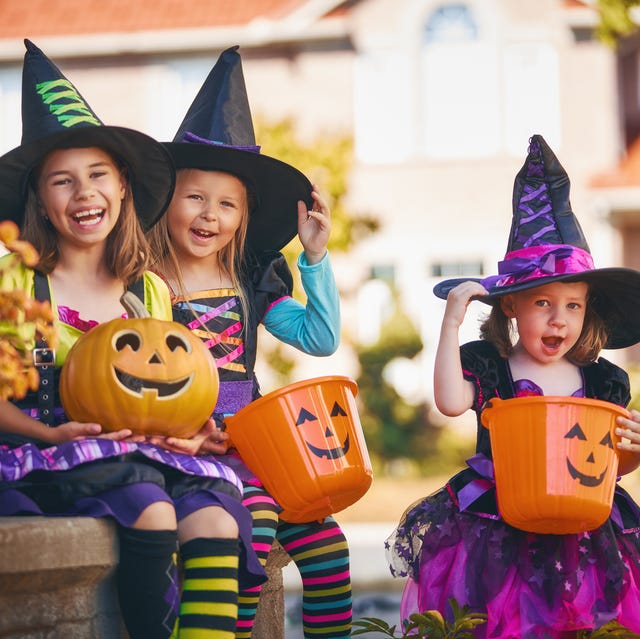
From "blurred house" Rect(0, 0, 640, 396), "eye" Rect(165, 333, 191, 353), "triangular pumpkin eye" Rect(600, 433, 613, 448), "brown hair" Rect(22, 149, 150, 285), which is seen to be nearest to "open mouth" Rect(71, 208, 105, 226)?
"brown hair" Rect(22, 149, 150, 285)

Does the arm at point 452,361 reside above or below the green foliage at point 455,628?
above

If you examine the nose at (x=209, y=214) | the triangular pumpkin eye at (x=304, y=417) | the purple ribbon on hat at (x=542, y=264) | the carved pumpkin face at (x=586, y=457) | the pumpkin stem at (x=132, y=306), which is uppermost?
the nose at (x=209, y=214)

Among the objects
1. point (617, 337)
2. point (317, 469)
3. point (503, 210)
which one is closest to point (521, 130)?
point (503, 210)

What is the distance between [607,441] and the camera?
3555 mm

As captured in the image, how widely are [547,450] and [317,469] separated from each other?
0.67 meters

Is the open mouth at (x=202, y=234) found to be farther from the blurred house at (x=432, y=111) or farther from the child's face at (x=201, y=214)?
the blurred house at (x=432, y=111)

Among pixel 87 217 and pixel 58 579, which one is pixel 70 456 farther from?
pixel 87 217

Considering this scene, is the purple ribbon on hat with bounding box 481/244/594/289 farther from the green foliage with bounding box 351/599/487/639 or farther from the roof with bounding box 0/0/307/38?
the roof with bounding box 0/0/307/38

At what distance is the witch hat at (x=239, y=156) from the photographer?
4.09 metres

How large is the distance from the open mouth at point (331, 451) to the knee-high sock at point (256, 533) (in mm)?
254

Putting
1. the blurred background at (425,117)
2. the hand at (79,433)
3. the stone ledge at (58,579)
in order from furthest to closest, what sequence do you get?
the blurred background at (425,117), the hand at (79,433), the stone ledge at (58,579)

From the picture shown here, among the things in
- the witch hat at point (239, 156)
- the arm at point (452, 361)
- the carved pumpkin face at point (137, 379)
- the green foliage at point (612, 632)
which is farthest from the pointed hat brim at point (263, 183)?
the green foliage at point (612, 632)

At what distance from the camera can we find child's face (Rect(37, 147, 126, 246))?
3.69m

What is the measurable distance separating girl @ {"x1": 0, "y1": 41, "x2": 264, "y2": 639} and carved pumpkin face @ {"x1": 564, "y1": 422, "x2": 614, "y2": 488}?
961mm
